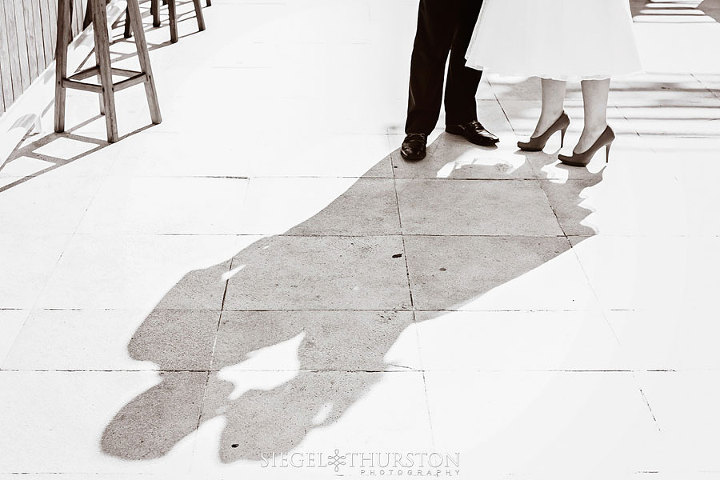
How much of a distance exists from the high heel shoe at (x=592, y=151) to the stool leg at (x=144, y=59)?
2167mm

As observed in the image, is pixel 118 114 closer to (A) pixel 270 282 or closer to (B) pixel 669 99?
(A) pixel 270 282

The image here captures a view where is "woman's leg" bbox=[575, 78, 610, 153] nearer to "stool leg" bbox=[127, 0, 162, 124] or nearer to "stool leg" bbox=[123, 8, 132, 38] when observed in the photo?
"stool leg" bbox=[127, 0, 162, 124]

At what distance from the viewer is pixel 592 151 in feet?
15.1

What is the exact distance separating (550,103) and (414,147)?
732mm

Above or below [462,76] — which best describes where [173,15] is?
below

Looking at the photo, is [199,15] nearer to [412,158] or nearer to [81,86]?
[81,86]

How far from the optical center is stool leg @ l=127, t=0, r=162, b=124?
16.0ft

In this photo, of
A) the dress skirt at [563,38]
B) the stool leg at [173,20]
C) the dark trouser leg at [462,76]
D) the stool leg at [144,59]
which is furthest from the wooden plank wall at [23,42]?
the dress skirt at [563,38]

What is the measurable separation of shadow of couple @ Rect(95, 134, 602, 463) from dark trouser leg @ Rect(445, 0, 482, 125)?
297 mm

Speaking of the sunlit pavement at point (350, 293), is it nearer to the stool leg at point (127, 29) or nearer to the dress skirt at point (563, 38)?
the dress skirt at point (563, 38)

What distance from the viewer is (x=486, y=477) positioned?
2.63 metres

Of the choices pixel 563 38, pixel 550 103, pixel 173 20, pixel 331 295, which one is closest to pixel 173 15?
pixel 173 20

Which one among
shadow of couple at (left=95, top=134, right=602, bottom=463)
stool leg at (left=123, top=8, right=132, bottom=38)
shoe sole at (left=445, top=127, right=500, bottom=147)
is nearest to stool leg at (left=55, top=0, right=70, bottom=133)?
stool leg at (left=123, top=8, right=132, bottom=38)

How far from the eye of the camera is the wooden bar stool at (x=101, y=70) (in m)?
4.75
